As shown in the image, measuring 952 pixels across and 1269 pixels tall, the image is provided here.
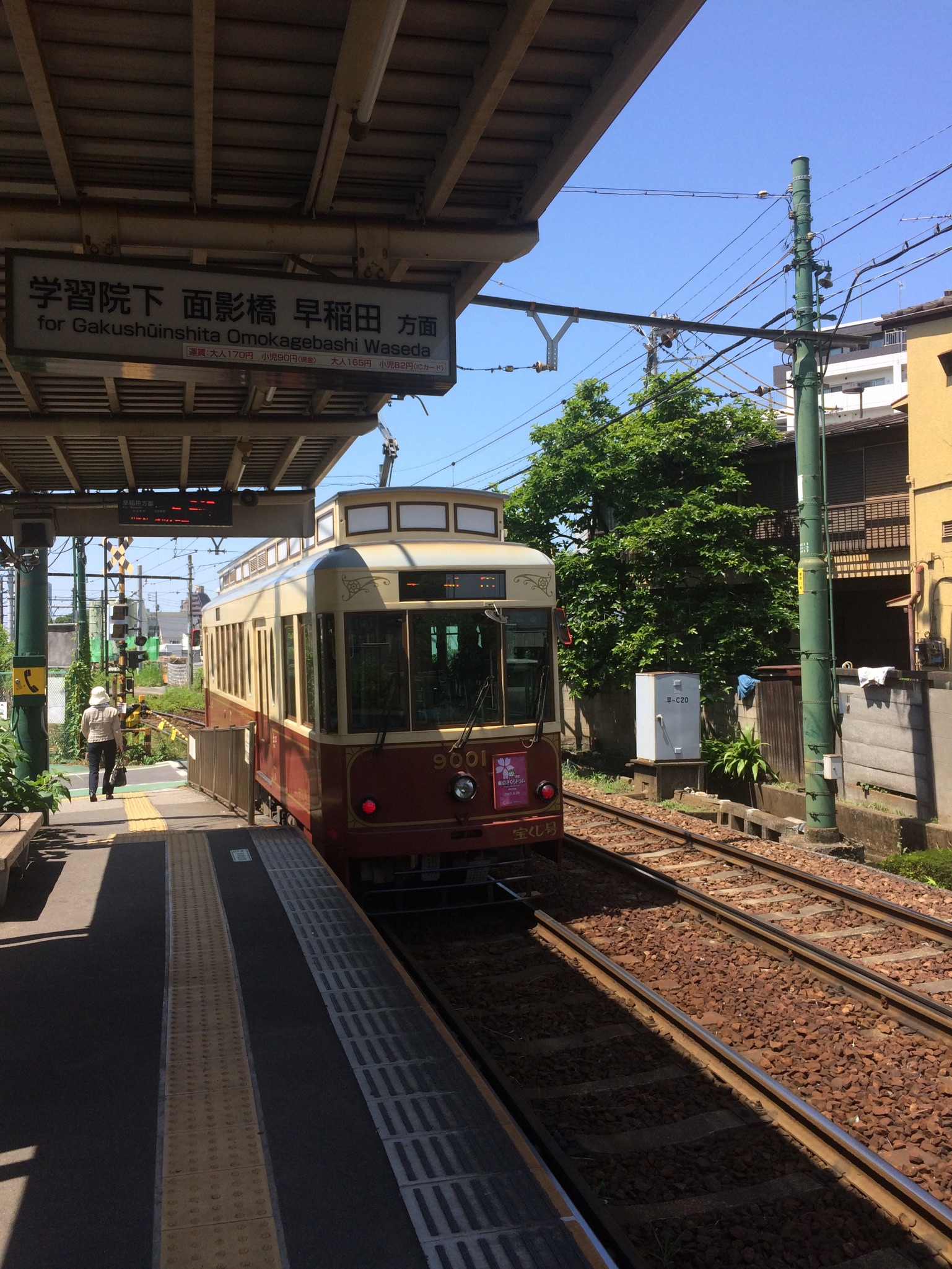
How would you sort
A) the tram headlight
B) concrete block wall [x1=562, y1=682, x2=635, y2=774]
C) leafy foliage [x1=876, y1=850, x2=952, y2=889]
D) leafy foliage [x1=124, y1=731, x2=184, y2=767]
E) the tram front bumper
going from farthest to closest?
leafy foliage [x1=124, y1=731, x2=184, y2=767] < concrete block wall [x1=562, y1=682, x2=635, y2=774] < leafy foliage [x1=876, y1=850, x2=952, y2=889] < the tram headlight < the tram front bumper

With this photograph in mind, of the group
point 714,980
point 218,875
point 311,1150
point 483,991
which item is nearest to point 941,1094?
point 714,980

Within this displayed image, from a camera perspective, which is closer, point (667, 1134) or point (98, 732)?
point (667, 1134)

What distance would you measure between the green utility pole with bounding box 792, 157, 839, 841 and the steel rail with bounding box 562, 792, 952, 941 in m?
1.47

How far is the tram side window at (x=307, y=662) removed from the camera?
27.0ft

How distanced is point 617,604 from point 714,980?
13180mm

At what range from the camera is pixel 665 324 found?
10023 millimetres

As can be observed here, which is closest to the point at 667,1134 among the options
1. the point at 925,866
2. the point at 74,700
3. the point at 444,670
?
the point at 444,670

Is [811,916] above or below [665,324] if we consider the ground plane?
below

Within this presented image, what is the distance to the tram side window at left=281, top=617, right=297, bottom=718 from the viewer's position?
9.05m

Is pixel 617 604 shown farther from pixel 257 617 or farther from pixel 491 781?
pixel 491 781

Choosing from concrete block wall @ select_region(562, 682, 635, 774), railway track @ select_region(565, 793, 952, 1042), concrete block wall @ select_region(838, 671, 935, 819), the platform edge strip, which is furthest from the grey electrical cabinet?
the platform edge strip

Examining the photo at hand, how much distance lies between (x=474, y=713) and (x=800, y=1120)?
3.76 m

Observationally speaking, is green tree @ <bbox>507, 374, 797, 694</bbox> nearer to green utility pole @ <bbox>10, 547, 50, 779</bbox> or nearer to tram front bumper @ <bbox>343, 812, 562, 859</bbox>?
green utility pole @ <bbox>10, 547, 50, 779</bbox>

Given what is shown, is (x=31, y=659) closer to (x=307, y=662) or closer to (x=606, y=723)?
(x=307, y=662)
